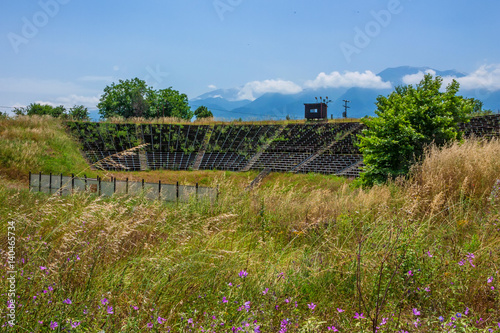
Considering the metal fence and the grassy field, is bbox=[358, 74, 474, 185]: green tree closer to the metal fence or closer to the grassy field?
the metal fence

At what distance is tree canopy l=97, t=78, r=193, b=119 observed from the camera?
5581 cm

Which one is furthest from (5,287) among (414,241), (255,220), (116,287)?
(255,220)

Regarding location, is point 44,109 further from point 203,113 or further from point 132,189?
point 132,189

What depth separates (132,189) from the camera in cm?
1006

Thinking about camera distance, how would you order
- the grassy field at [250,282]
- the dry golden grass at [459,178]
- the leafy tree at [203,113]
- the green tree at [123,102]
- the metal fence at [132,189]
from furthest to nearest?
the leafy tree at [203,113] → the green tree at [123,102] → the metal fence at [132,189] → the dry golden grass at [459,178] → the grassy field at [250,282]

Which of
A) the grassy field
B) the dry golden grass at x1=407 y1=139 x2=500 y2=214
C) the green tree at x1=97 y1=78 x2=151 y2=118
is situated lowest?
the grassy field

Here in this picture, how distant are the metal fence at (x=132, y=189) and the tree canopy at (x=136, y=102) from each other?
123 ft

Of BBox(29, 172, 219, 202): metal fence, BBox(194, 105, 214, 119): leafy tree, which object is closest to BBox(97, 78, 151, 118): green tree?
BBox(194, 105, 214, 119): leafy tree

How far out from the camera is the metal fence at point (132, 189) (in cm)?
776

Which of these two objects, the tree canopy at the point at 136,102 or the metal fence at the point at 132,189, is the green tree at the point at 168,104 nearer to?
the tree canopy at the point at 136,102

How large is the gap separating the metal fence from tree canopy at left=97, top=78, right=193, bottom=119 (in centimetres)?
3747

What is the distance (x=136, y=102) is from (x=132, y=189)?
49030mm

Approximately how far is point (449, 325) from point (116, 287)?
8.24 feet

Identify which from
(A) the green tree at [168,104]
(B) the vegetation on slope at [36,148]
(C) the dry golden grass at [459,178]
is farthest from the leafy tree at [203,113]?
(C) the dry golden grass at [459,178]
